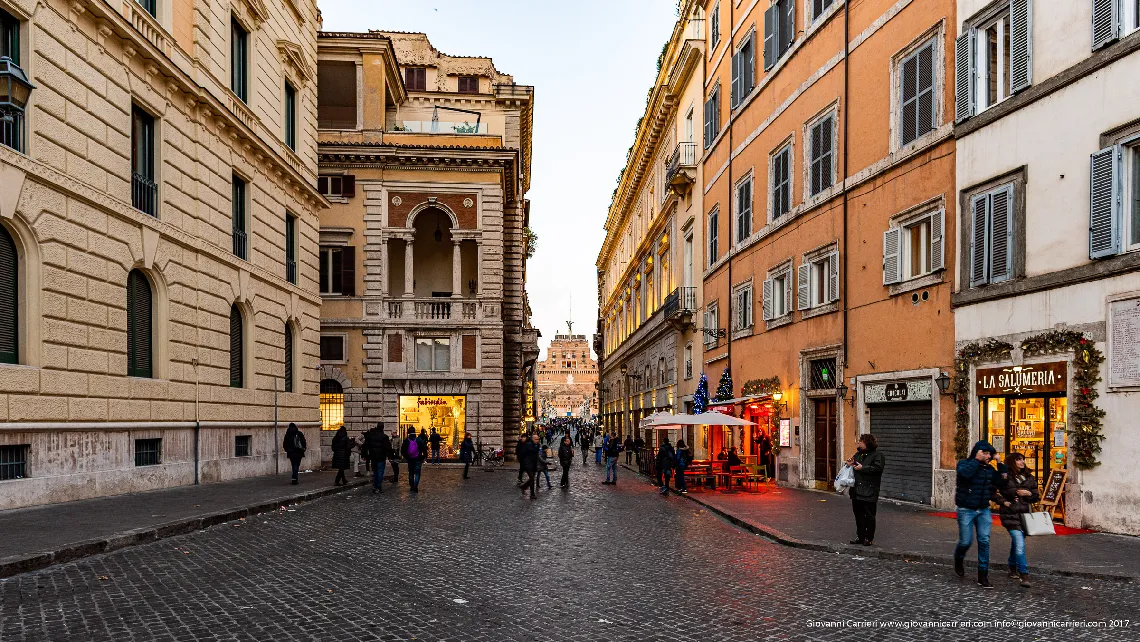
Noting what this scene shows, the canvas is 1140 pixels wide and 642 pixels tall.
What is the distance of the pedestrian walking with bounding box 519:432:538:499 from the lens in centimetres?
2167

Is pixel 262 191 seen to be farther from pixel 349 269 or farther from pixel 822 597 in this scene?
pixel 822 597

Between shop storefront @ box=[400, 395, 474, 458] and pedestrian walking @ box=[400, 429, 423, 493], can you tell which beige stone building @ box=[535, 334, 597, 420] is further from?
pedestrian walking @ box=[400, 429, 423, 493]

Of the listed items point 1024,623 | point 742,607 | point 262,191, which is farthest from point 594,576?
point 262,191

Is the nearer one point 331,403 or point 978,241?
point 978,241

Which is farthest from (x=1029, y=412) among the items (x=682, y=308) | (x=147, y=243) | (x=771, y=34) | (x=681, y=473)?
(x=682, y=308)

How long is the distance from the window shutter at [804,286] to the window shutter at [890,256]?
400 cm

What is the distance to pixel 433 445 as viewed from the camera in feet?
124

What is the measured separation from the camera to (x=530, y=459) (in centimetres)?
2191

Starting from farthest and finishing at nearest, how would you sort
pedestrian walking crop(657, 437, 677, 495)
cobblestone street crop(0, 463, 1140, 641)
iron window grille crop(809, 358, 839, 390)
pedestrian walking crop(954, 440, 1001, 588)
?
pedestrian walking crop(657, 437, 677, 495) < iron window grille crop(809, 358, 839, 390) < pedestrian walking crop(954, 440, 1001, 588) < cobblestone street crop(0, 463, 1140, 641)

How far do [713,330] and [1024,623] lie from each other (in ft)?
77.6

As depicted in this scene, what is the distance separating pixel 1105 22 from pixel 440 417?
30.8 metres

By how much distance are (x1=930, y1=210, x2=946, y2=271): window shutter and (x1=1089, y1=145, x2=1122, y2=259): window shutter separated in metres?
3.54

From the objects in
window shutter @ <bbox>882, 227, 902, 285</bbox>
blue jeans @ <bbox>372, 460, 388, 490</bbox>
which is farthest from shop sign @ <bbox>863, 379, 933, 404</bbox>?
blue jeans @ <bbox>372, 460, 388, 490</bbox>

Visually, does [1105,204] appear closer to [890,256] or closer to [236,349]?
[890,256]
